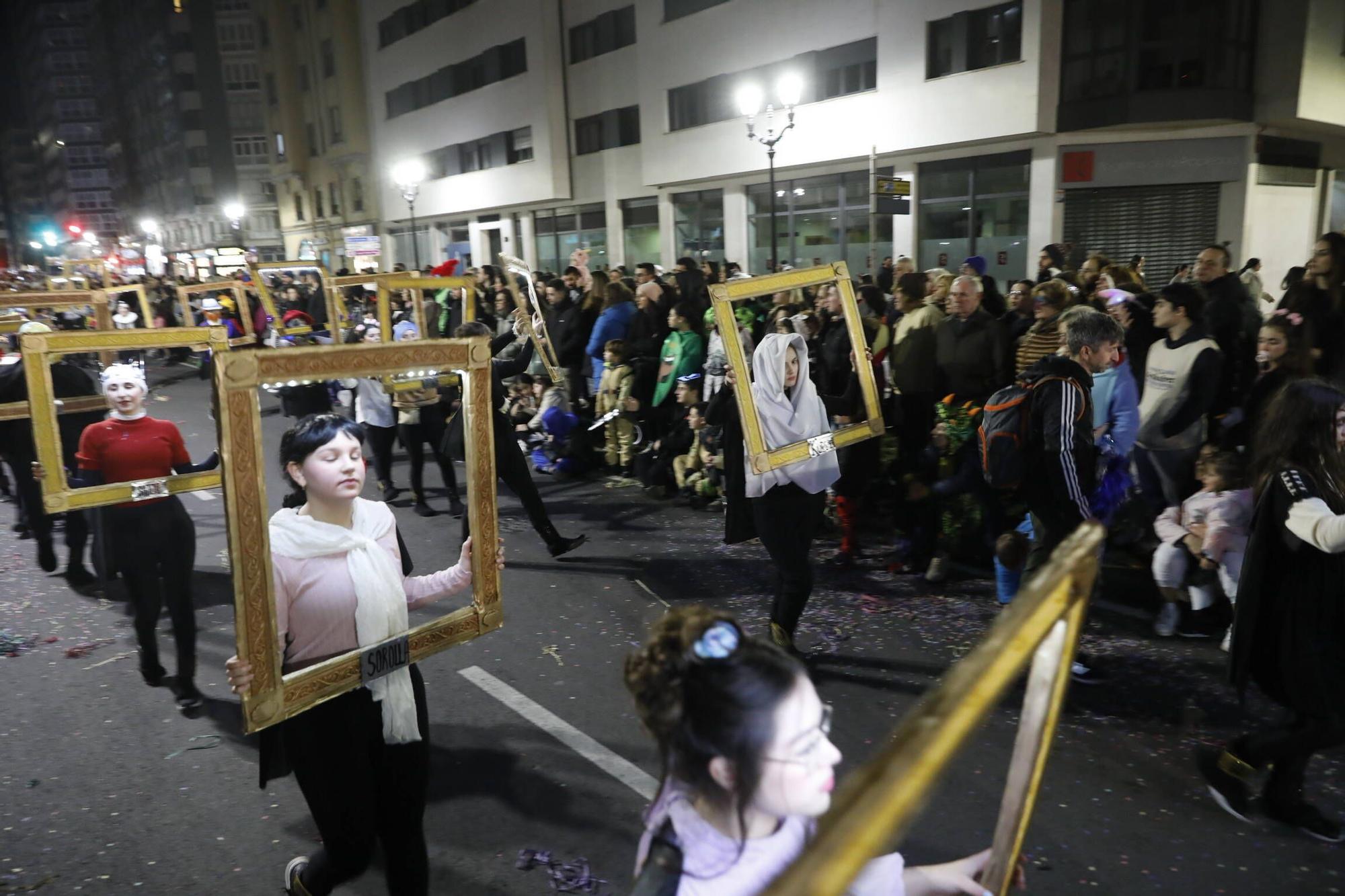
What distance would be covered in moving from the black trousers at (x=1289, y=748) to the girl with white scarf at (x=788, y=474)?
2125 millimetres

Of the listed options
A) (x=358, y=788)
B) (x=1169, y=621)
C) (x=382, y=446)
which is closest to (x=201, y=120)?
(x=382, y=446)

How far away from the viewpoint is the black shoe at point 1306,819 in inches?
140

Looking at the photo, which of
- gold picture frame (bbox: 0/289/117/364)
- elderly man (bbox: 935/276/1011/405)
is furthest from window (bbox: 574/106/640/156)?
elderly man (bbox: 935/276/1011/405)

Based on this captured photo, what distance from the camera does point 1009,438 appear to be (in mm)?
4809

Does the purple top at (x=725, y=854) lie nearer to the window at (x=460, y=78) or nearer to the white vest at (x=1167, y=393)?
the white vest at (x=1167, y=393)

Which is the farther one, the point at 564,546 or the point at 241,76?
the point at 241,76

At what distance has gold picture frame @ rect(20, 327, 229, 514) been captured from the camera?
486cm

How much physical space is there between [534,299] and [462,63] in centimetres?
2728

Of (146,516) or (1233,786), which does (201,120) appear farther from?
(1233,786)

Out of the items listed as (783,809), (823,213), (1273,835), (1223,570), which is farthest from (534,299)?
(823,213)

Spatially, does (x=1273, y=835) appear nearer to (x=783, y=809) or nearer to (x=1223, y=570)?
(x=1223, y=570)

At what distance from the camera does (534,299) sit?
1080 centimetres

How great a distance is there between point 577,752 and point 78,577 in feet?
17.7

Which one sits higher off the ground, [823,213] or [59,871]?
[823,213]
